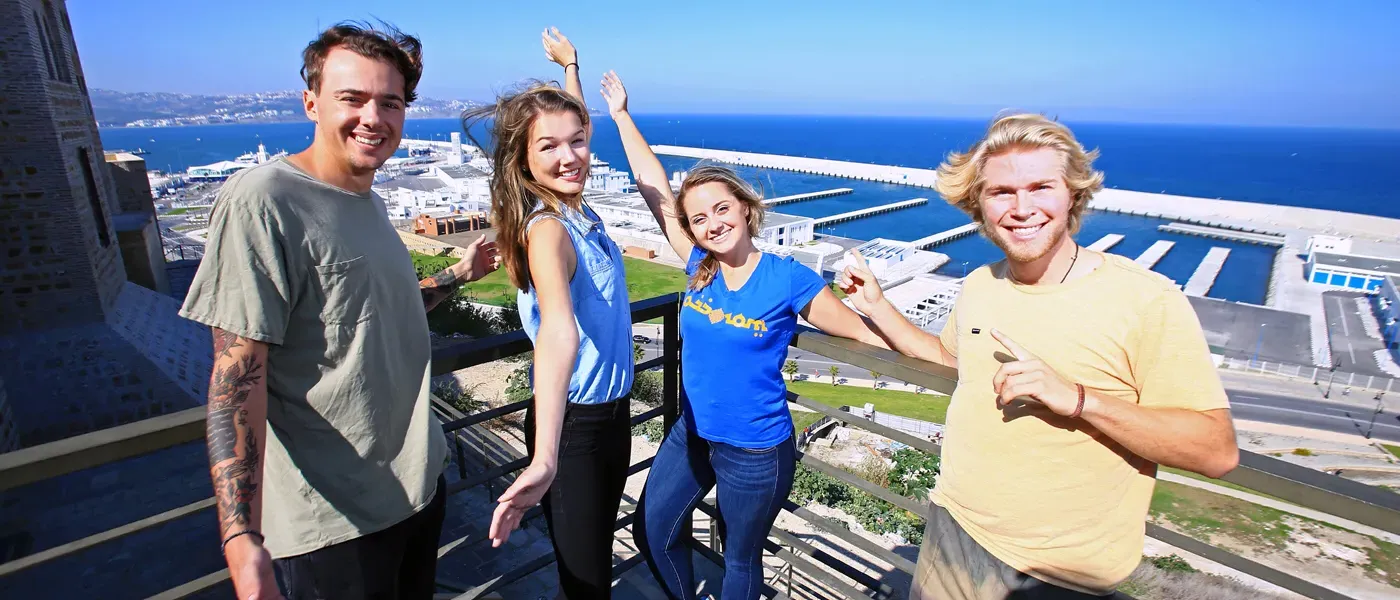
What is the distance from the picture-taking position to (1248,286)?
3838cm

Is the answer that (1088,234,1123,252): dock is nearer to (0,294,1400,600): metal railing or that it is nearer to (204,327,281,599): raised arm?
(0,294,1400,600): metal railing

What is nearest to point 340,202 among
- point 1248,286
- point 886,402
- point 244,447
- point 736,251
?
point 244,447

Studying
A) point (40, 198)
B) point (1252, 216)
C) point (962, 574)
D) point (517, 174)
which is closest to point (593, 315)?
point (517, 174)

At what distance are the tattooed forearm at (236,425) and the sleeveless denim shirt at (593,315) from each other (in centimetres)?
68

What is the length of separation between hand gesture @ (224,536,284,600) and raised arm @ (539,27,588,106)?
2.04 meters

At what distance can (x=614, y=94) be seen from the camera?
9.97 feet

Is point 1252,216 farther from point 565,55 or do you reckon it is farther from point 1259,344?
point 565,55

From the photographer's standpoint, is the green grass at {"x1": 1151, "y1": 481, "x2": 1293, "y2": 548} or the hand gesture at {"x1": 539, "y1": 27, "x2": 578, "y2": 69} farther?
the green grass at {"x1": 1151, "y1": 481, "x2": 1293, "y2": 548}

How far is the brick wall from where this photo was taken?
813 centimetres

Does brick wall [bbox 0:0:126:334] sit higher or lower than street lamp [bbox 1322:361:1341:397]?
higher

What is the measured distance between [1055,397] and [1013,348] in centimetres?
16

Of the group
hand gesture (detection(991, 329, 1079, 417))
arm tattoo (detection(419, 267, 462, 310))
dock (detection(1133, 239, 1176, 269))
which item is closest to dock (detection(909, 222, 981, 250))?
dock (detection(1133, 239, 1176, 269))

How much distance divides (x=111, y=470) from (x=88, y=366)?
2386mm

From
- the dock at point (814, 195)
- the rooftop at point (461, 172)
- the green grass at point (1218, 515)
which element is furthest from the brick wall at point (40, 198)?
the dock at point (814, 195)
